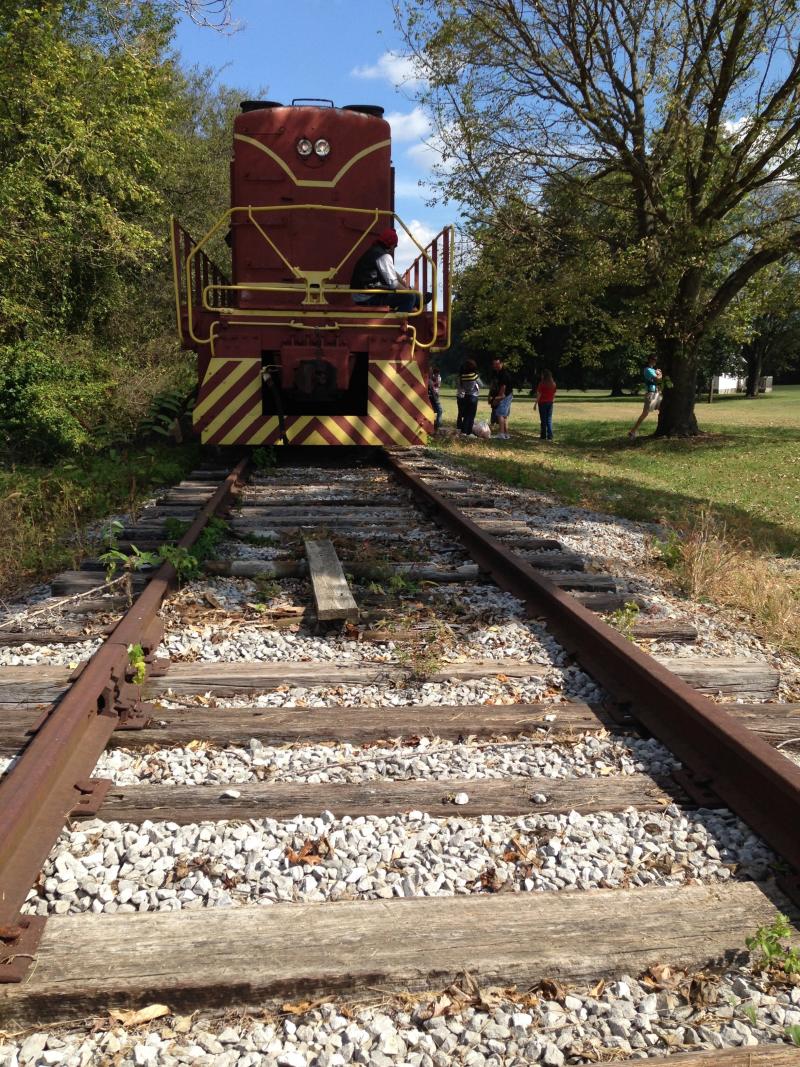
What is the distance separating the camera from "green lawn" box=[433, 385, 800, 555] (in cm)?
922

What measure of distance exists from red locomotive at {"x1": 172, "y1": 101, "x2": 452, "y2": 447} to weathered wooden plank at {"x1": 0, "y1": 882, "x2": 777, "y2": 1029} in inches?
278

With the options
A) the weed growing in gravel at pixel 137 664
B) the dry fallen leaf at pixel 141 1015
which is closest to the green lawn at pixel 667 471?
→ the weed growing in gravel at pixel 137 664

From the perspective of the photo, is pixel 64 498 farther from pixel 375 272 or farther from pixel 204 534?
pixel 375 272

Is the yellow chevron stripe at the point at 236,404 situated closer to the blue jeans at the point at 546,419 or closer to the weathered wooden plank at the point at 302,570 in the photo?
the weathered wooden plank at the point at 302,570

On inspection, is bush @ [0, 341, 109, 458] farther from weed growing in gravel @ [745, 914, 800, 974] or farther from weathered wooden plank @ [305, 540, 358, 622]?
weed growing in gravel @ [745, 914, 800, 974]

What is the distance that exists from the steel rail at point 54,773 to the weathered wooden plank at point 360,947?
0.11 meters

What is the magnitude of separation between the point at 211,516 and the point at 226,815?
12.2 ft

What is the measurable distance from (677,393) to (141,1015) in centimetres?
1916

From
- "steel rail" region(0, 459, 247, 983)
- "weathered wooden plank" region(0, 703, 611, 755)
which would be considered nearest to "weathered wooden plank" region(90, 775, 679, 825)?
"steel rail" region(0, 459, 247, 983)

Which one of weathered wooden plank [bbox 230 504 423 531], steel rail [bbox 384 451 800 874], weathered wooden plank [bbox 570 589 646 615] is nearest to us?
steel rail [bbox 384 451 800 874]

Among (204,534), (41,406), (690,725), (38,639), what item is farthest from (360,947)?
(41,406)

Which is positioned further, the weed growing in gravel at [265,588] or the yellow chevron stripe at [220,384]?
the yellow chevron stripe at [220,384]

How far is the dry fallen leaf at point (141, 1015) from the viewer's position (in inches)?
65.6

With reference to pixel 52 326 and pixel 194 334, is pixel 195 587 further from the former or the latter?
pixel 52 326
